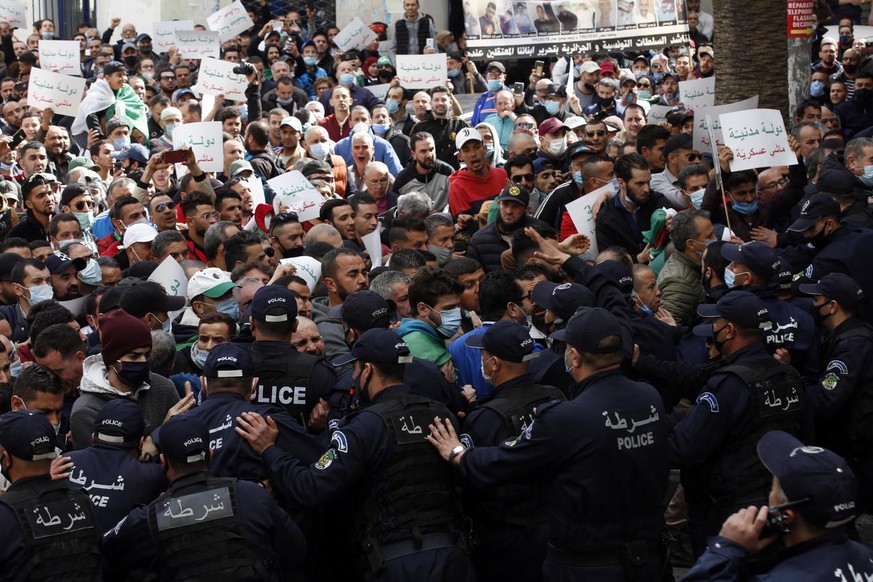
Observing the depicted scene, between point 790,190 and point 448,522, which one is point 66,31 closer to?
point 790,190

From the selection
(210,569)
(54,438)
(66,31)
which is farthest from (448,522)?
(66,31)

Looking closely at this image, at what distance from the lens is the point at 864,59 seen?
53.1ft

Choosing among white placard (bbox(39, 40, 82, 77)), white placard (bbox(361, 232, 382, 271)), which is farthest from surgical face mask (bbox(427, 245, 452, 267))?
white placard (bbox(39, 40, 82, 77))

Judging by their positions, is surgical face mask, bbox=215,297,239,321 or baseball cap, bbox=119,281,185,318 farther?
surgical face mask, bbox=215,297,239,321

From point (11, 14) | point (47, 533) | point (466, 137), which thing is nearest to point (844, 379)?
point (47, 533)

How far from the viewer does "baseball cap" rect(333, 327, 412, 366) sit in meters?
5.68

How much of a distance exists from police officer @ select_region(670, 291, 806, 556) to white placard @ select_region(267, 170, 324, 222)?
5.15 meters

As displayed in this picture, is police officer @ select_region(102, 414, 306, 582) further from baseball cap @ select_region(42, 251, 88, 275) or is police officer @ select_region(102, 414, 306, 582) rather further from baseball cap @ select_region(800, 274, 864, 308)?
baseball cap @ select_region(42, 251, 88, 275)

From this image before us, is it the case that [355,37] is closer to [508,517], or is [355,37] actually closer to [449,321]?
[449,321]

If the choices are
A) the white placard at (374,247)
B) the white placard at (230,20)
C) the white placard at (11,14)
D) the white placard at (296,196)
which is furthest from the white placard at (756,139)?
the white placard at (11,14)

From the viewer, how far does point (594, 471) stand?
5.37 m

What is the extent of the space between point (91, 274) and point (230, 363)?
3637mm

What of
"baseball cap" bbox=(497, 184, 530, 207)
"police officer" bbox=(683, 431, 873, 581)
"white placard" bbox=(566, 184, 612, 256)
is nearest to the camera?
"police officer" bbox=(683, 431, 873, 581)

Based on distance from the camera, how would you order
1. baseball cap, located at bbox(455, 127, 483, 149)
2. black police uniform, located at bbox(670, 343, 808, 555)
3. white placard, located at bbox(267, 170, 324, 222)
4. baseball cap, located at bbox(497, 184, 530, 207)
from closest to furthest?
black police uniform, located at bbox(670, 343, 808, 555), baseball cap, located at bbox(497, 184, 530, 207), white placard, located at bbox(267, 170, 324, 222), baseball cap, located at bbox(455, 127, 483, 149)
